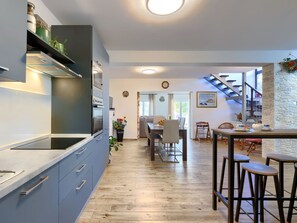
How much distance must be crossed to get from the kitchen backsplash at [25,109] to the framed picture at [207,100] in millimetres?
6379

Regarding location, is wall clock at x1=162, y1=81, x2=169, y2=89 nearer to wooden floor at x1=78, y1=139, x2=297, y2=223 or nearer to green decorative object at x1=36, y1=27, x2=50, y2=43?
wooden floor at x1=78, y1=139, x2=297, y2=223

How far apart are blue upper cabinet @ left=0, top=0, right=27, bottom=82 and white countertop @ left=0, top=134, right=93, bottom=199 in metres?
0.56

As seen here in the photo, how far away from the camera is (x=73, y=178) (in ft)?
5.46

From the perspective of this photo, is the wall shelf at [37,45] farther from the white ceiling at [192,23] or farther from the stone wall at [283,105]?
the stone wall at [283,105]

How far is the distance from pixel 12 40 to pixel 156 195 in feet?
7.75

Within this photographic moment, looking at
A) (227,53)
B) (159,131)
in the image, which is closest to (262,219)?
(159,131)

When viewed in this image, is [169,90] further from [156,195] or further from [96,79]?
[156,195]

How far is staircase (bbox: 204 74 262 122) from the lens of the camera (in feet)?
21.9

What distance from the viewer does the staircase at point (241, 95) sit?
666 centimetres

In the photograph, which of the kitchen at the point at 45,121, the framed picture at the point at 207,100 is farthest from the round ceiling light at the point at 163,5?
the framed picture at the point at 207,100

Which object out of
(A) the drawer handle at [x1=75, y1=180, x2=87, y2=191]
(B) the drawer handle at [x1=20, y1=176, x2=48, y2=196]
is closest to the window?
(A) the drawer handle at [x1=75, y1=180, x2=87, y2=191]

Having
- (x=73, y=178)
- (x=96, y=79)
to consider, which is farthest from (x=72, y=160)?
(x=96, y=79)

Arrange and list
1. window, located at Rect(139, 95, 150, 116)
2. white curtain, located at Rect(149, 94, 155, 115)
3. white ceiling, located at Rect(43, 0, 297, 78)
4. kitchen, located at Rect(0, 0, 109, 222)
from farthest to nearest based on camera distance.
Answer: window, located at Rect(139, 95, 150, 116) < white curtain, located at Rect(149, 94, 155, 115) < white ceiling, located at Rect(43, 0, 297, 78) < kitchen, located at Rect(0, 0, 109, 222)

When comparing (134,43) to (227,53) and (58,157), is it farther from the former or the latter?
(58,157)
